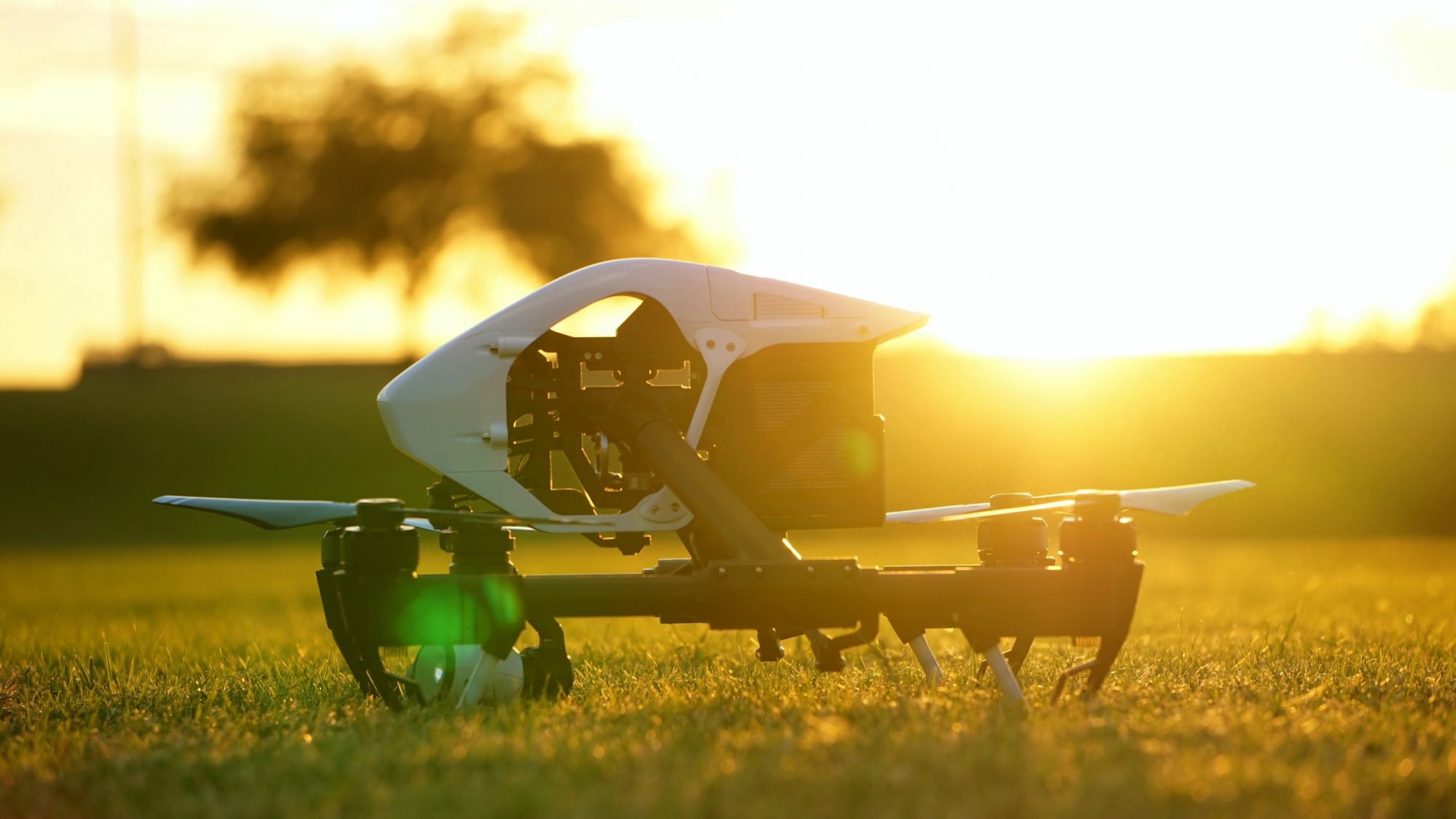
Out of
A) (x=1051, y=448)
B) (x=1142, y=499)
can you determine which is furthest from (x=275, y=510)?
(x=1051, y=448)

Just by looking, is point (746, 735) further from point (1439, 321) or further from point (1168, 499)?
point (1439, 321)

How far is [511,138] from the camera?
43.5m

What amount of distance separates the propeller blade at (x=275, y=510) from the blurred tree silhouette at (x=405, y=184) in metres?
35.8

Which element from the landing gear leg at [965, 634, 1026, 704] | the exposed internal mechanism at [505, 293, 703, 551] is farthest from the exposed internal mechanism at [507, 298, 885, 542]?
the landing gear leg at [965, 634, 1026, 704]

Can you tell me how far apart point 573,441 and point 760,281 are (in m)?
0.89

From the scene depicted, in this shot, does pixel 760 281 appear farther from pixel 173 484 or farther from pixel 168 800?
pixel 173 484

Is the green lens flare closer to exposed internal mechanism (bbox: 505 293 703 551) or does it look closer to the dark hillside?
exposed internal mechanism (bbox: 505 293 703 551)

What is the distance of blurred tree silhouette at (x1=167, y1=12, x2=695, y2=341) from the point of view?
4150 centimetres

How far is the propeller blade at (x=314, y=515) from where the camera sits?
185 inches

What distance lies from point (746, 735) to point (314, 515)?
1779 millimetres

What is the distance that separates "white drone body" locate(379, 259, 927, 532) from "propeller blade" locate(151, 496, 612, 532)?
13 centimetres

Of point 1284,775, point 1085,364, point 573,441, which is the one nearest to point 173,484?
point 1085,364

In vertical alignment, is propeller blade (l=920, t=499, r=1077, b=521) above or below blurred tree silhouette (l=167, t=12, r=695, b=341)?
below

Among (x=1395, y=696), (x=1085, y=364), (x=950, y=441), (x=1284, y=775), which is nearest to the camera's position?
(x=1284, y=775)
